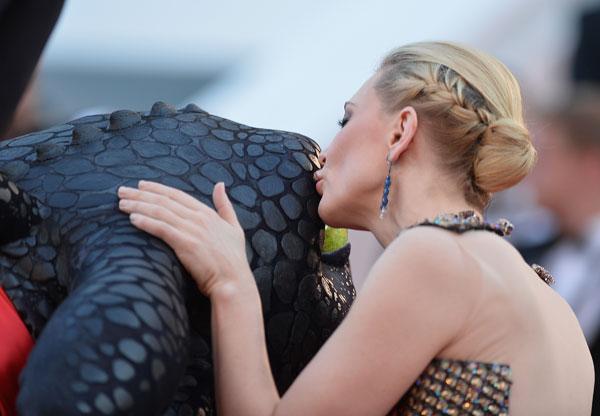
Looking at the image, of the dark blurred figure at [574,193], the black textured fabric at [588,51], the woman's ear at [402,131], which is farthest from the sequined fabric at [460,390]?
the black textured fabric at [588,51]

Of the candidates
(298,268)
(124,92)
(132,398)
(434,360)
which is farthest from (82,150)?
(124,92)

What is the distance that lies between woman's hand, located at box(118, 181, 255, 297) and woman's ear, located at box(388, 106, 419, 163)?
33 cm

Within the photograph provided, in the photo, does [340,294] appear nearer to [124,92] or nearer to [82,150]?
[82,150]

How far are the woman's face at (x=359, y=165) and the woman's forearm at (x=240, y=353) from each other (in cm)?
27

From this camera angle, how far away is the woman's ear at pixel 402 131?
77.8 inches

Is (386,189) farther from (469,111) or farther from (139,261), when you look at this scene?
(139,261)

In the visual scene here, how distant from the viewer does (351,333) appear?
1.78 m

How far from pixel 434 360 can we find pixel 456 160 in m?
0.35

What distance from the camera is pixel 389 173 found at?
2.02 metres

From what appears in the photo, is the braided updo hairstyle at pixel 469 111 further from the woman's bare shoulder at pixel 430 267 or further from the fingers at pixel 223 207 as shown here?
the fingers at pixel 223 207

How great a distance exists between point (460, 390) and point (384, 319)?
17 centimetres

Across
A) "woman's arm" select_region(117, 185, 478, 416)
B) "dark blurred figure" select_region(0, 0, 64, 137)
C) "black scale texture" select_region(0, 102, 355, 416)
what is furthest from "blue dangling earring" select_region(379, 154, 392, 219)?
"dark blurred figure" select_region(0, 0, 64, 137)

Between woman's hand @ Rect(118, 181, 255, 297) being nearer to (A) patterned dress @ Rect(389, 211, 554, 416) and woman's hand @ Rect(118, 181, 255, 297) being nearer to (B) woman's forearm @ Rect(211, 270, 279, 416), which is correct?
(B) woman's forearm @ Rect(211, 270, 279, 416)

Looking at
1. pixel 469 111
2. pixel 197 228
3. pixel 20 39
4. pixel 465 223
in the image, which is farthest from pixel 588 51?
pixel 197 228
